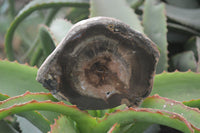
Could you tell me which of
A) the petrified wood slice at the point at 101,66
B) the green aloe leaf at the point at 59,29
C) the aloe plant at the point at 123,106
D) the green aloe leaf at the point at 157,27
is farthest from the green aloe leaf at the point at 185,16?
the petrified wood slice at the point at 101,66

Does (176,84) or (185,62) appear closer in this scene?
(176,84)

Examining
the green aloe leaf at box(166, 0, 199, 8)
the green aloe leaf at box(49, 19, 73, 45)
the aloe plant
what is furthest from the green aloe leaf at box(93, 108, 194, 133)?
the green aloe leaf at box(166, 0, 199, 8)

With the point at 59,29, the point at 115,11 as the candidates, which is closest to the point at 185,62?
the point at 115,11

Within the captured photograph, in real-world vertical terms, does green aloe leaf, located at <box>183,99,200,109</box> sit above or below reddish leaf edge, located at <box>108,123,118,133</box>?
below

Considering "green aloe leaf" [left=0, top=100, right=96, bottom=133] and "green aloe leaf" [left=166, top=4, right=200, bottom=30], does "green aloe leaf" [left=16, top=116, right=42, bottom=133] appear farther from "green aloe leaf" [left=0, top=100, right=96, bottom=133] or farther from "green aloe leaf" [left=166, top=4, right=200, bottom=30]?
"green aloe leaf" [left=166, top=4, right=200, bottom=30]

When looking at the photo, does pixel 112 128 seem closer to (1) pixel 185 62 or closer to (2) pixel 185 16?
(1) pixel 185 62

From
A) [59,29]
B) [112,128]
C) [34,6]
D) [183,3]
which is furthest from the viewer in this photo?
[183,3]
